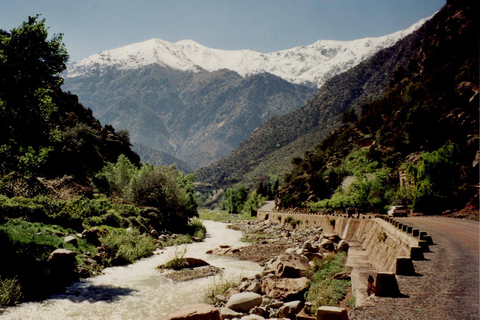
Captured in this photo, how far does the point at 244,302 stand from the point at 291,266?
4277 millimetres

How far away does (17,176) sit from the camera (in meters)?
26.5

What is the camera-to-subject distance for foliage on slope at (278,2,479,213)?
32.4m

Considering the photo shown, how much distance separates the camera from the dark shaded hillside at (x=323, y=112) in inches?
5679

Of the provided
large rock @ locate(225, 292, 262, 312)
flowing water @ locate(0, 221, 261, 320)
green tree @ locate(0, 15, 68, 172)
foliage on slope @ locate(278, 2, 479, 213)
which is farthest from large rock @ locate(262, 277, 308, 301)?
foliage on slope @ locate(278, 2, 479, 213)

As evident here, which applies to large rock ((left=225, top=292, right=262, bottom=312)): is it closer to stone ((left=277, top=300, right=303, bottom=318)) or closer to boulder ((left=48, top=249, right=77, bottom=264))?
stone ((left=277, top=300, right=303, bottom=318))

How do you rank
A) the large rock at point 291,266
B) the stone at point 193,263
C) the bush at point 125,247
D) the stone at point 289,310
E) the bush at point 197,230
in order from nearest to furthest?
the stone at point 289,310 → the large rock at point 291,266 → the stone at point 193,263 → the bush at point 125,247 → the bush at point 197,230

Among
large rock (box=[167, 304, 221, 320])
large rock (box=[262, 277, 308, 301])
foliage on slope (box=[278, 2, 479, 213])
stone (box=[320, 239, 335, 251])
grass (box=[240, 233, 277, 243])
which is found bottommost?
grass (box=[240, 233, 277, 243])

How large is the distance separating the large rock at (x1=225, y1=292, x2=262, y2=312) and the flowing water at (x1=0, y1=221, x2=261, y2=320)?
7.25 ft

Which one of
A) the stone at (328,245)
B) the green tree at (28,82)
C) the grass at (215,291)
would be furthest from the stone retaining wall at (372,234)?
the green tree at (28,82)

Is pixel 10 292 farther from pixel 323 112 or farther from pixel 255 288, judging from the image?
pixel 323 112

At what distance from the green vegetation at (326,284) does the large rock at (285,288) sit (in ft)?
1.19

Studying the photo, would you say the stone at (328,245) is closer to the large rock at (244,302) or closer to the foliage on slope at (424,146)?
the large rock at (244,302)

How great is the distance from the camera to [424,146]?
42.9 meters

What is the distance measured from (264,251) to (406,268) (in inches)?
731
